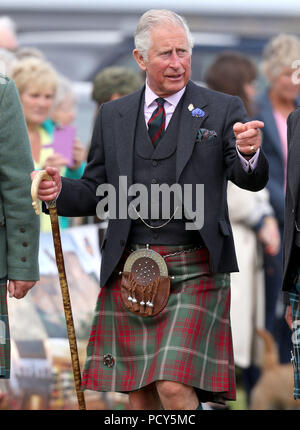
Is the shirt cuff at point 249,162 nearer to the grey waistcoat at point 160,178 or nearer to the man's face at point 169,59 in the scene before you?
the grey waistcoat at point 160,178

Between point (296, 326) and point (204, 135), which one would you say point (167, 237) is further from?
point (296, 326)

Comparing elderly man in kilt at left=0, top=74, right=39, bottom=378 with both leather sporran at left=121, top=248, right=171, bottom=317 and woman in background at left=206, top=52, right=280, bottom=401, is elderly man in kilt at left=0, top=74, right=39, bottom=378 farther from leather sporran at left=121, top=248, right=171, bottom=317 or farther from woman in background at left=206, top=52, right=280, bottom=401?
woman in background at left=206, top=52, right=280, bottom=401

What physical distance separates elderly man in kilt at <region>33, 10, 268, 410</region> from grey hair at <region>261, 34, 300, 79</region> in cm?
335

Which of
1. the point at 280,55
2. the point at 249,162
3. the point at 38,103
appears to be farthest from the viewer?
the point at 280,55

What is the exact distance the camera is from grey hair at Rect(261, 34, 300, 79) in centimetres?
977

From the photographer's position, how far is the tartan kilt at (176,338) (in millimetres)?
6246

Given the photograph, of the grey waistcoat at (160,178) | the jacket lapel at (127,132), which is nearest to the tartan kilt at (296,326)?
the grey waistcoat at (160,178)

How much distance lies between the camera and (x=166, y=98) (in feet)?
21.2

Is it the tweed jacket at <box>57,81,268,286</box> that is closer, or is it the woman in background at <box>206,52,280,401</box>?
the tweed jacket at <box>57,81,268,286</box>

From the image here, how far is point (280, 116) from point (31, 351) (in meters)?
2.62

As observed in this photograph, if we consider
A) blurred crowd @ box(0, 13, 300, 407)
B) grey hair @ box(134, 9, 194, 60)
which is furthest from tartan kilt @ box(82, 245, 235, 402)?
blurred crowd @ box(0, 13, 300, 407)

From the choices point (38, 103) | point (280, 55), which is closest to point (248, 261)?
point (280, 55)

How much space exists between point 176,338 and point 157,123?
1.03m

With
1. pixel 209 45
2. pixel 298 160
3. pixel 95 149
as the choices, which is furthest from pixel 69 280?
pixel 209 45
